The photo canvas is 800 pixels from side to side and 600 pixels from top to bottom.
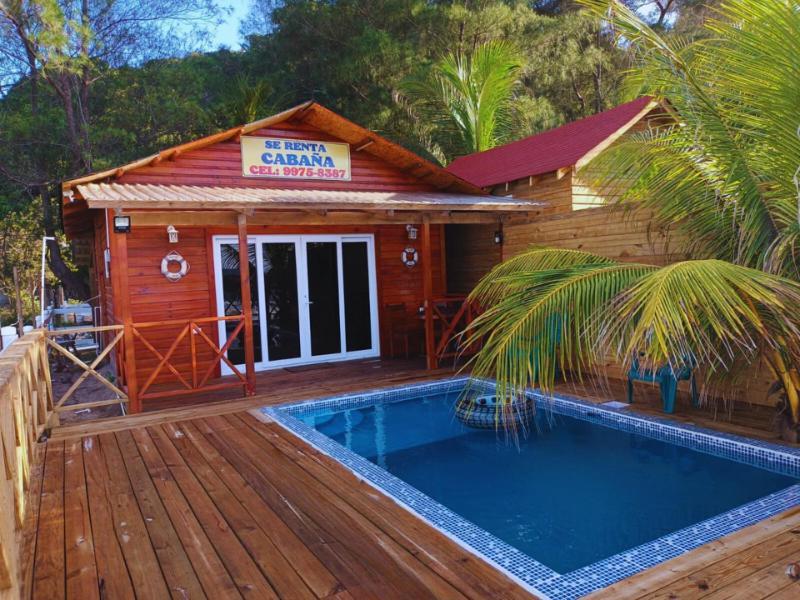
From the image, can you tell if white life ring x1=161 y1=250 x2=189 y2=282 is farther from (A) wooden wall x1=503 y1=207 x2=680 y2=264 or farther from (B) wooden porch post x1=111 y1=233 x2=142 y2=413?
(A) wooden wall x1=503 y1=207 x2=680 y2=264

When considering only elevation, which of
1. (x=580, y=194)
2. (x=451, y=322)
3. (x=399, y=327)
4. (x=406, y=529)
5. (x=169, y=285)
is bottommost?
(x=406, y=529)

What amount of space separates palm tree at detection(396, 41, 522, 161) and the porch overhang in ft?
21.6

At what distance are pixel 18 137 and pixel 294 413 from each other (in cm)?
1098

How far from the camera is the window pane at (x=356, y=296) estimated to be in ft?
31.0

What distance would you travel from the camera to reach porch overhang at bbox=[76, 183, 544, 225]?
20.2 ft

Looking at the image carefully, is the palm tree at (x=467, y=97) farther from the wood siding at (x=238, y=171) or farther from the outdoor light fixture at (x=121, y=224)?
the outdoor light fixture at (x=121, y=224)

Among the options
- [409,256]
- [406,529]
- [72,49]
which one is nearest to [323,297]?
[409,256]

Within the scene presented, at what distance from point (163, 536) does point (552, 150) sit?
8.02 m

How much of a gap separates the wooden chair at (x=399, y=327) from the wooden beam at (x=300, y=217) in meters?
2.00

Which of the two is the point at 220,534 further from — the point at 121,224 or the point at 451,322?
the point at 451,322

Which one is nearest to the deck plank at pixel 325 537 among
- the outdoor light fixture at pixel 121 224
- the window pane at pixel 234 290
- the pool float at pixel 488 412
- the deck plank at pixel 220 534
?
the deck plank at pixel 220 534

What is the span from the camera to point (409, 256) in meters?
9.93

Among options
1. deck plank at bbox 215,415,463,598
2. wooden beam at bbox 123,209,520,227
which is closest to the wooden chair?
wooden beam at bbox 123,209,520,227

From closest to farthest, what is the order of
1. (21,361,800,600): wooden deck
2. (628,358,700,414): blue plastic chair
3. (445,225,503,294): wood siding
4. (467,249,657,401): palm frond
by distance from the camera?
(21,361,800,600): wooden deck → (467,249,657,401): palm frond → (628,358,700,414): blue plastic chair → (445,225,503,294): wood siding
